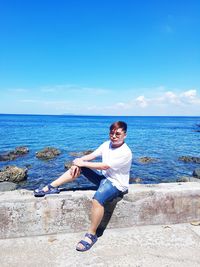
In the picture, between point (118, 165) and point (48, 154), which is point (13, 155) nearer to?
point (48, 154)

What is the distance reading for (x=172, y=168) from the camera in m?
17.8

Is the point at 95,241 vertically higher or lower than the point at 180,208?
lower

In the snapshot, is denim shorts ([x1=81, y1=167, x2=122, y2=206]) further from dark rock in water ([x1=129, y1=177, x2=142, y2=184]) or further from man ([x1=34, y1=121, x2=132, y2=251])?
dark rock in water ([x1=129, y1=177, x2=142, y2=184])

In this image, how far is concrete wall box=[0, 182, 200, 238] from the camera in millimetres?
4008

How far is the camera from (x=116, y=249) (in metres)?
3.68

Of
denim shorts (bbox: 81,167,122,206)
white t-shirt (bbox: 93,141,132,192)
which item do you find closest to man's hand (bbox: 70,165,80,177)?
denim shorts (bbox: 81,167,122,206)

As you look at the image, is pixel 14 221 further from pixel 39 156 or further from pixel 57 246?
pixel 39 156

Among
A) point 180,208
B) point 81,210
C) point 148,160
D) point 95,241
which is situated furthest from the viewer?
point 148,160

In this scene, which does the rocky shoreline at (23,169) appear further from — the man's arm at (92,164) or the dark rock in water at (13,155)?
the man's arm at (92,164)

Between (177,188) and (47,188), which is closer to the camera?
(47,188)

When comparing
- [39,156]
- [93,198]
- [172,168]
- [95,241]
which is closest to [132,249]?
[95,241]

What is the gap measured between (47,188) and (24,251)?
3.39 ft

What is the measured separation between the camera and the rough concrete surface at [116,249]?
336 centimetres

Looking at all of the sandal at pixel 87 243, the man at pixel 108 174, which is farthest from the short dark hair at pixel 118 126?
the sandal at pixel 87 243
